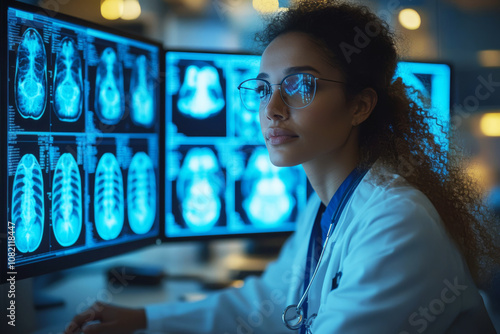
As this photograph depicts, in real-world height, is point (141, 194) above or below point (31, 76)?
below

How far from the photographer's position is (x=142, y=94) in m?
1.16

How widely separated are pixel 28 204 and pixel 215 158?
21.7 inches

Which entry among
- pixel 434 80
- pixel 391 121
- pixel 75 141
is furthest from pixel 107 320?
pixel 434 80

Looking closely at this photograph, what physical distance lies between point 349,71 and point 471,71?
0.81 m

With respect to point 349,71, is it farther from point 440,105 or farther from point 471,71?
point 471,71

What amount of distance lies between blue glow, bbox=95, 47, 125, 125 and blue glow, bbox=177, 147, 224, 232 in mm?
261

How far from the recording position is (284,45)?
88 centimetres

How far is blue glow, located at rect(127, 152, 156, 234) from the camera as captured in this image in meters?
1.11

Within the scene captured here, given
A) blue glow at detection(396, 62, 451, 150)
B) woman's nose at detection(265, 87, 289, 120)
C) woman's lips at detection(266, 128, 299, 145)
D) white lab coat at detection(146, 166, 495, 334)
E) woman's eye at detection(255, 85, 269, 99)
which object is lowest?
white lab coat at detection(146, 166, 495, 334)

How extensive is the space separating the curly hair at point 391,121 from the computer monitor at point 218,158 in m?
0.31

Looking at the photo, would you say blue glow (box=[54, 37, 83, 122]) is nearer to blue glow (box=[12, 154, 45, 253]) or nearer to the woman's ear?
blue glow (box=[12, 154, 45, 253])

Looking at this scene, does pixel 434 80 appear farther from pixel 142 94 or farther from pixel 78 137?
pixel 78 137

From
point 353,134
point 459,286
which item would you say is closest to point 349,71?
point 353,134

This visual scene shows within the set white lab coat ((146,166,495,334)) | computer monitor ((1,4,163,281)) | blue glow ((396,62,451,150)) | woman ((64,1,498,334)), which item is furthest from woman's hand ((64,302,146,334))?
blue glow ((396,62,451,150))
